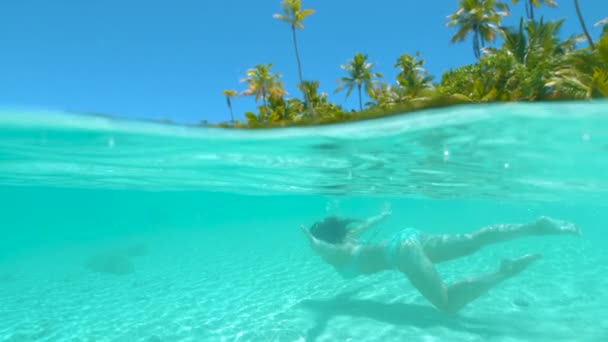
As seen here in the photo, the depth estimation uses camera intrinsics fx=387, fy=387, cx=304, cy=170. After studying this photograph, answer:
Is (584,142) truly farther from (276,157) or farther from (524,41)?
(524,41)

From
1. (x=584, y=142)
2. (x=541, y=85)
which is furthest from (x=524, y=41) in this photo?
(x=584, y=142)

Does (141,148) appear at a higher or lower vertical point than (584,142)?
higher

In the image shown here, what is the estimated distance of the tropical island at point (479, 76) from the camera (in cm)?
1326

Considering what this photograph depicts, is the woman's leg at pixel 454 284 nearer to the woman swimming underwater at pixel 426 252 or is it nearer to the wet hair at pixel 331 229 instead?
the woman swimming underwater at pixel 426 252

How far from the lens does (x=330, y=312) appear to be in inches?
363

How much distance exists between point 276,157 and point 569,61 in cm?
1857

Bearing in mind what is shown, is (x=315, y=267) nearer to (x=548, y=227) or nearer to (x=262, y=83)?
(x=548, y=227)

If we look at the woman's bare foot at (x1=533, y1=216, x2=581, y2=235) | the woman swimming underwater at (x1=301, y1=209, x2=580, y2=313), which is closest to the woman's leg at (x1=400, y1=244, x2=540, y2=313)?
the woman swimming underwater at (x1=301, y1=209, x2=580, y2=313)

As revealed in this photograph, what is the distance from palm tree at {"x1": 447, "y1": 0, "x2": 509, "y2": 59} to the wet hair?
39.8m

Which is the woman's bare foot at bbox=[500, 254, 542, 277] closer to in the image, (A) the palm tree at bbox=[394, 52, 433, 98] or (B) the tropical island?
(B) the tropical island

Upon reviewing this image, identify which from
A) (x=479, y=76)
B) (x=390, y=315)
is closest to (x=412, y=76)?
(x=479, y=76)

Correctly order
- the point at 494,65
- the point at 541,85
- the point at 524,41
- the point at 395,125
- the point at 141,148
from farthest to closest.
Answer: the point at 524,41, the point at 494,65, the point at 541,85, the point at 141,148, the point at 395,125

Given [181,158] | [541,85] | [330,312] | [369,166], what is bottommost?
[330,312]

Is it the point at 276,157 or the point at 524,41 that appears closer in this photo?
the point at 276,157
